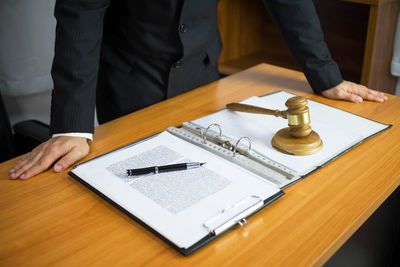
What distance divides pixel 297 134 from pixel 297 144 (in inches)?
0.9

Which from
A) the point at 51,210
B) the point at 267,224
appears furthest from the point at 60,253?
the point at 267,224

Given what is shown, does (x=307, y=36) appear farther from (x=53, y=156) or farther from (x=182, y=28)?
(x=53, y=156)

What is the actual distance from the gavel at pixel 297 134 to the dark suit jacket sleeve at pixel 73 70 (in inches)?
18.2

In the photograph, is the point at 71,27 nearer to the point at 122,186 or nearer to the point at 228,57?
the point at 122,186

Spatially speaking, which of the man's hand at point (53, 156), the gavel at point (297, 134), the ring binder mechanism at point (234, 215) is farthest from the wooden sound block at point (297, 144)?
the man's hand at point (53, 156)

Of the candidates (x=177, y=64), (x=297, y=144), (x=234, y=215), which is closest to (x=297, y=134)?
(x=297, y=144)

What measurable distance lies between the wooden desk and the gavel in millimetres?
64

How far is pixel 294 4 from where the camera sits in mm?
1301

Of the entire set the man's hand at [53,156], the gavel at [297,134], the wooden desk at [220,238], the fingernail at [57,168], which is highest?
the gavel at [297,134]

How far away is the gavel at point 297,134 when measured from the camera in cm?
92

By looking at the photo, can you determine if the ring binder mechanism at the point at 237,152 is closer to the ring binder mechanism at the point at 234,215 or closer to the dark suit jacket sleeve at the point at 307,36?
the ring binder mechanism at the point at 234,215

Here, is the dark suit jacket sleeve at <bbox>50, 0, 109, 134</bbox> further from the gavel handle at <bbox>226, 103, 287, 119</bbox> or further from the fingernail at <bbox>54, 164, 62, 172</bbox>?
the gavel handle at <bbox>226, 103, 287, 119</bbox>

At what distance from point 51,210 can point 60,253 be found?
130 mm

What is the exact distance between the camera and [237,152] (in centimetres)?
96
